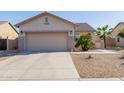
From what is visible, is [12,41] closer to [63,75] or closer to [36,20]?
[36,20]

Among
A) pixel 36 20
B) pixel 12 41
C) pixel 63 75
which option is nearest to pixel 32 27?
pixel 36 20

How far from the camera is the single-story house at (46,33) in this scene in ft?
96.5

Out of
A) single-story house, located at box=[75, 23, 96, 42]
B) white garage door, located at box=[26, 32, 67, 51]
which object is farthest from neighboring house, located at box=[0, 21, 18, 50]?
single-story house, located at box=[75, 23, 96, 42]

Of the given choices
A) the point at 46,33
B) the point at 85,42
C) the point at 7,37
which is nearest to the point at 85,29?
the point at 85,42

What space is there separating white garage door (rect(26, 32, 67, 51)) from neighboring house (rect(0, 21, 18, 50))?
4.72 meters

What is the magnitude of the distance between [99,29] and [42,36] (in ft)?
76.3

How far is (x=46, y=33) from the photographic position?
29734 millimetres

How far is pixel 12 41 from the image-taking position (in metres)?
34.6

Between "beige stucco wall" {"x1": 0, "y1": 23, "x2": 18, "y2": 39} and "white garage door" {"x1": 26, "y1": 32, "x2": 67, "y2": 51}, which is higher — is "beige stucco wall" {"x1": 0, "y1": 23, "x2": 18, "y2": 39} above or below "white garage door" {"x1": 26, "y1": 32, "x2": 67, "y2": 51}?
above

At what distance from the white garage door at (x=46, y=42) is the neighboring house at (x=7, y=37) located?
186 inches

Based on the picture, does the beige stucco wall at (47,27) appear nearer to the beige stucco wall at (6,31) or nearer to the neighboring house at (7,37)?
the neighboring house at (7,37)

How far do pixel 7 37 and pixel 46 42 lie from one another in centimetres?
745

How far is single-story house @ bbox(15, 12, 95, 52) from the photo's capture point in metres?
29.4

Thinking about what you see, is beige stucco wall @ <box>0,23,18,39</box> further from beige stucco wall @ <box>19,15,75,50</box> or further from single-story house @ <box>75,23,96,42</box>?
single-story house @ <box>75,23,96,42</box>
